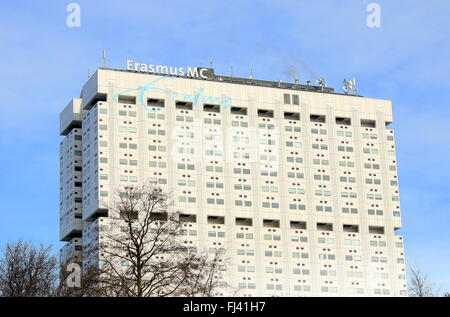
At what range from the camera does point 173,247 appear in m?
90.6

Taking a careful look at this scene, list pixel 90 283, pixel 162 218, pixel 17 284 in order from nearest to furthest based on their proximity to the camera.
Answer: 1. pixel 90 283
2. pixel 162 218
3. pixel 17 284
